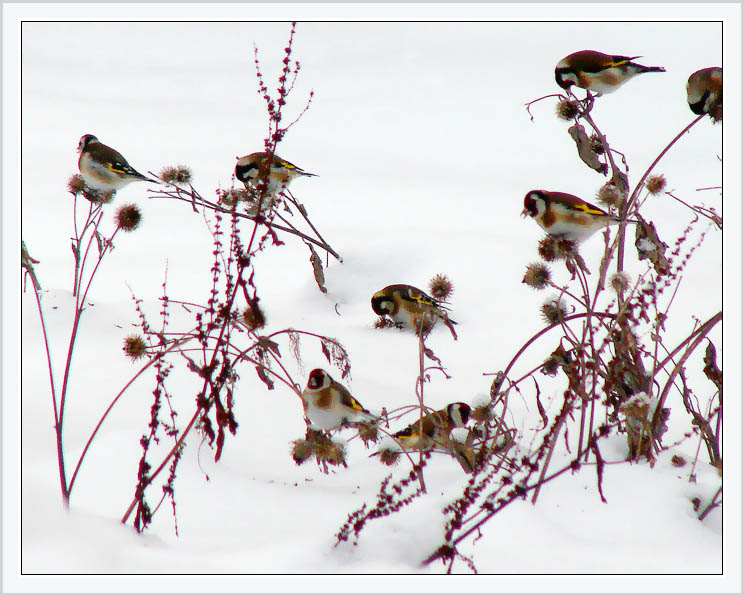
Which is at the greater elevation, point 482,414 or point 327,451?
point 482,414

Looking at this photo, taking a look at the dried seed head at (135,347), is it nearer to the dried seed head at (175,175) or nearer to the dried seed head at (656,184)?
the dried seed head at (175,175)

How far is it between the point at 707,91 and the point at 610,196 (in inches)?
20.2

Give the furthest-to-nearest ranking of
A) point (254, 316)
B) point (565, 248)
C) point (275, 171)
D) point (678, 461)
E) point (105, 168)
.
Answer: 1. point (275, 171)
2. point (105, 168)
3. point (678, 461)
4. point (565, 248)
5. point (254, 316)

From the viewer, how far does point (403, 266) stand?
4441mm

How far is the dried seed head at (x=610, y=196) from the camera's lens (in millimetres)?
2543

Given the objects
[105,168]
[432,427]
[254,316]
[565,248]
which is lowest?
[432,427]

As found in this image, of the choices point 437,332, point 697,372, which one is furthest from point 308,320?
point 697,372

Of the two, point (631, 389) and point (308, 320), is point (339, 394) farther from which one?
point (308, 320)

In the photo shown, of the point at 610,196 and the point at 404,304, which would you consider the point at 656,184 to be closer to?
the point at 610,196

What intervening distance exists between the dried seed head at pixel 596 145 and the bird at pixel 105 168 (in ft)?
5.85

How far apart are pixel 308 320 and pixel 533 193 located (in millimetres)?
1780

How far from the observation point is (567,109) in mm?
2732

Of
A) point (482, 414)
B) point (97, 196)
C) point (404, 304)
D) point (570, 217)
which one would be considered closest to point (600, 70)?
point (570, 217)

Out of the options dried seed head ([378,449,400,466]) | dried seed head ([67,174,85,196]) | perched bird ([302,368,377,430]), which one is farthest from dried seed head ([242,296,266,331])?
dried seed head ([67,174,85,196])
